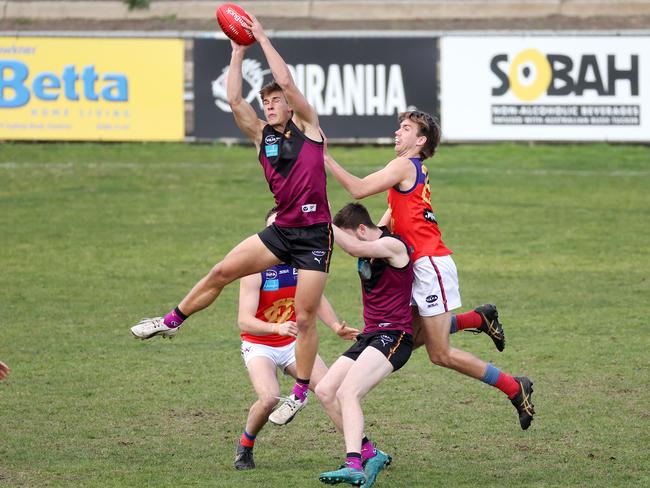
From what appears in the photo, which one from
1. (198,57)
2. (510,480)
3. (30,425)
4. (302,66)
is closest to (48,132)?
(198,57)

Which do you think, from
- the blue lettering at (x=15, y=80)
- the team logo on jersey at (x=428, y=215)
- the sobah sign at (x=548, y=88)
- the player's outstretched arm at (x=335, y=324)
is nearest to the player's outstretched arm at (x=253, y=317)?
the player's outstretched arm at (x=335, y=324)

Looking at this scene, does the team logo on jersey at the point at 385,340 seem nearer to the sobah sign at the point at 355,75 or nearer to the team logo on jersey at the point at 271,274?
the team logo on jersey at the point at 271,274

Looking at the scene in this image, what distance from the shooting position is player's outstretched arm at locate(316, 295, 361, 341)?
8.93 metres

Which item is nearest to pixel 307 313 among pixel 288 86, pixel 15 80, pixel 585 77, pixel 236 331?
pixel 288 86

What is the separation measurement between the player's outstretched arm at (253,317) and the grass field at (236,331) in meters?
1.04

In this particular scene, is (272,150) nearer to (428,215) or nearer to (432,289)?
(428,215)

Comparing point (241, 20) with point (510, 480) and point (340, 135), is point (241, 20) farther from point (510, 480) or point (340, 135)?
point (340, 135)

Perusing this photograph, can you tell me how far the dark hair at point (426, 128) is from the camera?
923 cm

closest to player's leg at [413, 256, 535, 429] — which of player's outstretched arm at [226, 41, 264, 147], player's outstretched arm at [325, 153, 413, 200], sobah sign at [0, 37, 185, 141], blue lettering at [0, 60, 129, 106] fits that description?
player's outstretched arm at [325, 153, 413, 200]

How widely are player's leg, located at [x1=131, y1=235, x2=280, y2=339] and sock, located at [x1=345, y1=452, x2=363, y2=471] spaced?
5.39 feet

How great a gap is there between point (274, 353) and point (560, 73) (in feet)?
56.5

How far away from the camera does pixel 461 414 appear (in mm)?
10461

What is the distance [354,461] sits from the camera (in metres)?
8.14

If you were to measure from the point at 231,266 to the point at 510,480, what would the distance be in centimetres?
258
